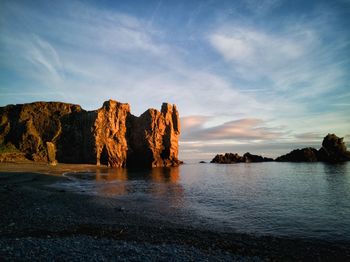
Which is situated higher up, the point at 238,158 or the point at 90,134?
the point at 90,134

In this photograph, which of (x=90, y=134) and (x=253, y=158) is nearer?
(x=90, y=134)

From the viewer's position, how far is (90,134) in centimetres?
10162

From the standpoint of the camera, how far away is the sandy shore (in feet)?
32.8

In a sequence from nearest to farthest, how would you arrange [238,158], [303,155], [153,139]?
[153,139], [303,155], [238,158]

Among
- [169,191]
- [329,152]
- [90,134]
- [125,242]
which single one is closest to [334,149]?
[329,152]

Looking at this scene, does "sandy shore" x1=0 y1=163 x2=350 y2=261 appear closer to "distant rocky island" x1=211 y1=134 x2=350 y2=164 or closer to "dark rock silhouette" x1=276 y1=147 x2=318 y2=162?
"distant rocky island" x1=211 y1=134 x2=350 y2=164

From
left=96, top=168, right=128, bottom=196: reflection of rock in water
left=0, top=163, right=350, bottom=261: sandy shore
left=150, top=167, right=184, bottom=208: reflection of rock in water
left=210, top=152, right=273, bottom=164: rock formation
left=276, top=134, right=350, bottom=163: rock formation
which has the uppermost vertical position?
left=276, top=134, right=350, bottom=163: rock formation

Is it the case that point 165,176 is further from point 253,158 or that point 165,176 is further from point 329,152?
point 253,158

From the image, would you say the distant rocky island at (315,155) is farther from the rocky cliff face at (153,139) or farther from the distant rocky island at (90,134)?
the rocky cliff face at (153,139)

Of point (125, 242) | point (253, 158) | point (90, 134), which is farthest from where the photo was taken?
point (253, 158)

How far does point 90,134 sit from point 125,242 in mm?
95952

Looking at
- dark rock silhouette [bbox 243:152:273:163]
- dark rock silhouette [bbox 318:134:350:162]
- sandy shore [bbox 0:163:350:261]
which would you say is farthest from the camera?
dark rock silhouette [bbox 243:152:273:163]

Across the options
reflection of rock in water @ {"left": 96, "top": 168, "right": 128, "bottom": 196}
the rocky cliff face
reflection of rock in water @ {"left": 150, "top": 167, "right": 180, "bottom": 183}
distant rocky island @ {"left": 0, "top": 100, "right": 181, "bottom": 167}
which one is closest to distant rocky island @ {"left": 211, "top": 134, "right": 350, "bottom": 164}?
distant rocky island @ {"left": 0, "top": 100, "right": 181, "bottom": 167}

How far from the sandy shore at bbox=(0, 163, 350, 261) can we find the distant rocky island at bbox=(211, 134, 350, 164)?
12314cm
